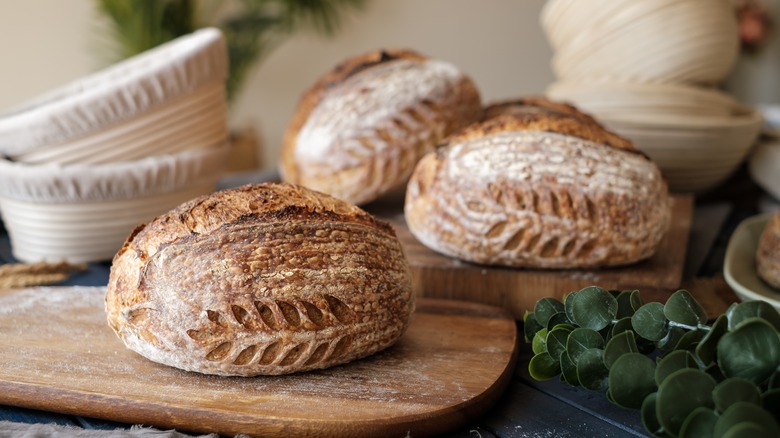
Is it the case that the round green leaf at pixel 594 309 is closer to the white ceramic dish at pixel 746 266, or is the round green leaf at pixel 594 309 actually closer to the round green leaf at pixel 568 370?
the round green leaf at pixel 568 370

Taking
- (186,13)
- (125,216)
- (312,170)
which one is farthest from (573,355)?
(186,13)

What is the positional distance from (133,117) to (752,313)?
3.86ft

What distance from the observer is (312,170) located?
1666 mm

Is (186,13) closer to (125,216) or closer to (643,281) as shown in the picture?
(125,216)

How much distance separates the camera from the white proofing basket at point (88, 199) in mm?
1490

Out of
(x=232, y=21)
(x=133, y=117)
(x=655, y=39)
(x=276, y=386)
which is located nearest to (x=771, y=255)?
(x=655, y=39)

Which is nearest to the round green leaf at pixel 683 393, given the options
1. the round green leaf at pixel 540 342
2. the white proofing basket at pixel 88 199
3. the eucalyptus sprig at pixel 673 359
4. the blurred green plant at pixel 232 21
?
the eucalyptus sprig at pixel 673 359

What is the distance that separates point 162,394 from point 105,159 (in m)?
0.75

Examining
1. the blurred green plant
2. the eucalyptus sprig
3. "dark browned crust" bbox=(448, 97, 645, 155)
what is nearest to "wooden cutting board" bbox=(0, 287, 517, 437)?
the eucalyptus sprig

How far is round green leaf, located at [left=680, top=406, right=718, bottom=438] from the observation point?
0.69 metres

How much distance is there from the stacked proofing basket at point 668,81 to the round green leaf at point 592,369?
1.07 metres

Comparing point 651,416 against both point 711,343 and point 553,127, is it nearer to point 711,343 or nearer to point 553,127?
point 711,343

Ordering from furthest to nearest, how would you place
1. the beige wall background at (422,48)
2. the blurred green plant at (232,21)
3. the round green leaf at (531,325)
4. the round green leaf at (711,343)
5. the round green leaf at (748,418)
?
1. the beige wall background at (422,48)
2. the blurred green plant at (232,21)
3. the round green leaf at (531,325)
4. the round green leaf at (711,343)
5. the round green leaf at (748,418)

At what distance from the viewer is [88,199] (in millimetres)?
1532
